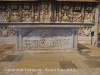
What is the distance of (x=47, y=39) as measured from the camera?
4.83m

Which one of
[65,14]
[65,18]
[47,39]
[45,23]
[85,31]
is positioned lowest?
[47,39]

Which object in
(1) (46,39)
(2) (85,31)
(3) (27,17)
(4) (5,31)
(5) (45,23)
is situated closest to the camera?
(1) (46,39)

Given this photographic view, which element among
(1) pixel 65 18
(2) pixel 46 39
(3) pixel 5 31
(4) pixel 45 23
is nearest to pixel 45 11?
(4) pixel 45 23

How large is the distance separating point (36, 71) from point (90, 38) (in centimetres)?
580

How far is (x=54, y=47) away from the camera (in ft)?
16.0

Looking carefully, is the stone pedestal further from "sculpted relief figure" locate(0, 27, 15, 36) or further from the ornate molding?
"sculpted relief figure" locate(0, 27, 15, 36)

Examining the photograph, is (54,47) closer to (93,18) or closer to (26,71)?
(26,71)

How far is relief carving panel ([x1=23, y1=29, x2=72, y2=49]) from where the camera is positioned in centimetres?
A: 476

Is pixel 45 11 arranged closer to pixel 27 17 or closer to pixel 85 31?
pixel 27 17

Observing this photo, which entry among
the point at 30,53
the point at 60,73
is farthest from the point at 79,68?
the point at 30,53

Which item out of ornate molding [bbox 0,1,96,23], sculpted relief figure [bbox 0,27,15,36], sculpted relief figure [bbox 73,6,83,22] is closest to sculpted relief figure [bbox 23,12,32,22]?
ornate molding [bbox 0,1,96,23]

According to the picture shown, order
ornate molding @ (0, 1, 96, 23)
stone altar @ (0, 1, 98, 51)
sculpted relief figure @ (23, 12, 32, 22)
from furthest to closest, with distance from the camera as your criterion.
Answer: sculpted relief figure @ (23, 12, 32, 22)
ornate molding @ (0, 1, 96, 23)
stone altar @ (0, 1, 98, 51)

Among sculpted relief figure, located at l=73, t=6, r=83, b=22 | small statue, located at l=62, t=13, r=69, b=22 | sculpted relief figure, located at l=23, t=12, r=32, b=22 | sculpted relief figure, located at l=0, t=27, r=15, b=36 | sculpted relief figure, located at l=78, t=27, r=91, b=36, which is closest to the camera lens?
sculpted relief figure, located at l=23, t=12, r=32, b=22

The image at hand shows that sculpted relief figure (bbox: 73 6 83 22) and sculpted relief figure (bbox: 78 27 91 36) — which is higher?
sculpted relief figure (bbox: 73 6 83 22)
